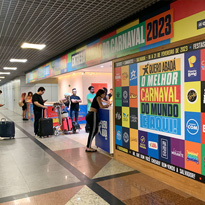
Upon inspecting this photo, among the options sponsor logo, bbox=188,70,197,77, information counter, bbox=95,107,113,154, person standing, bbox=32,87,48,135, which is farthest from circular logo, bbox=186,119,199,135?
person standing, bbox=32,87,48,135

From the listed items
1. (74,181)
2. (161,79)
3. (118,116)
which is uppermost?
(161,79)

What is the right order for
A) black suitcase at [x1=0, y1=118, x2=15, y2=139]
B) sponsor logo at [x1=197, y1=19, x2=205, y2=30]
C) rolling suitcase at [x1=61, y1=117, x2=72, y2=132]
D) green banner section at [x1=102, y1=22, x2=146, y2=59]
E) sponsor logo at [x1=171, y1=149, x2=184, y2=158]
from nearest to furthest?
1. sponsor logo at [x1=197, y1=19, x2=205, y2=30]
2. sponsor logo at [x1=171, y1=149, x2=184, y2=158]
3. green banner section at [x1=102, y1=22, x2=146, y2=59]
4. black suitcase at [x1=0, y1=118, x2=15, y2=139]
5. rolling suitcase at [x1=61, y1=117, x2=72, y2=132]

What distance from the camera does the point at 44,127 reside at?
6.66m

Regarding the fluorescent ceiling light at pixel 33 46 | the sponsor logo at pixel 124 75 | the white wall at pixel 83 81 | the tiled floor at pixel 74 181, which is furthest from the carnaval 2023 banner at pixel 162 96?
the white wall at pixel 83 81

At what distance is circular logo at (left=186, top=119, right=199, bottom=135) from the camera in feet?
9.03

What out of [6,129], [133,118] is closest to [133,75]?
[133,118]

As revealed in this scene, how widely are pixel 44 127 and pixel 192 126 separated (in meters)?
4.79

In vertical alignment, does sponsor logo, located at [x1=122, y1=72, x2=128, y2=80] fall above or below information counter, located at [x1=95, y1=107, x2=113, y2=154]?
above

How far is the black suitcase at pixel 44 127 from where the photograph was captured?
21.7 ft

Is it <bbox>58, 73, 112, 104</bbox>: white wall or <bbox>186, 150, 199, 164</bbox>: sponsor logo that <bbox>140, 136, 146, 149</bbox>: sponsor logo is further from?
<bbox>58, 73, 112, 104</bbox>: white wall

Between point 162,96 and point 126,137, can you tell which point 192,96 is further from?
point 126,137

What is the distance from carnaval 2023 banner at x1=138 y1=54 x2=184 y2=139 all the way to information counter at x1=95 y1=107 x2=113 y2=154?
3.30ft

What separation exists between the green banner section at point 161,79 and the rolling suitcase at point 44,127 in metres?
3.85

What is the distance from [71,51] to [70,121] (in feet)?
7.25
